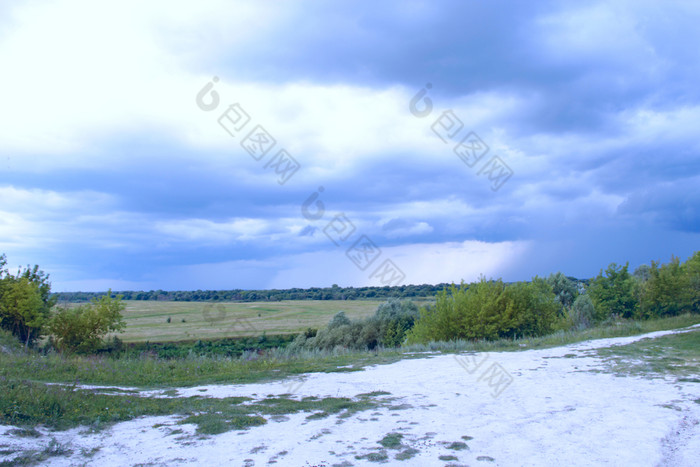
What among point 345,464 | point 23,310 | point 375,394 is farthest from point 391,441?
point 23,310

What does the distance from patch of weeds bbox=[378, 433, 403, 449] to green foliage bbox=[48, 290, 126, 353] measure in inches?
655

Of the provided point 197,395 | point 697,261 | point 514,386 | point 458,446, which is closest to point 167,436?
point 197,395

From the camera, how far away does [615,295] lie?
99.1 ft

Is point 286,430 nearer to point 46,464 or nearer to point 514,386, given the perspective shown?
point 46,464

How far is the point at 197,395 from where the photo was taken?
9.41 metres

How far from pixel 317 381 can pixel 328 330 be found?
3316 cm

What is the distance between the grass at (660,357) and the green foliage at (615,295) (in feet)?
44.2

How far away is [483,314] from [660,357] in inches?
388

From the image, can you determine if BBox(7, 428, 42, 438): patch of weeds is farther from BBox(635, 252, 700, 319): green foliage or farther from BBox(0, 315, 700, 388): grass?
BBox(635, 252, 700, 319): green foliage

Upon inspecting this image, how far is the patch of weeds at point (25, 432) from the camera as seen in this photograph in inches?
236

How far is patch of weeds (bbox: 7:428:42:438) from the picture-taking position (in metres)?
6.00

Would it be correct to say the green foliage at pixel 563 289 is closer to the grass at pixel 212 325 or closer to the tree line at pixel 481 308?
the tree line at pixel 481 308

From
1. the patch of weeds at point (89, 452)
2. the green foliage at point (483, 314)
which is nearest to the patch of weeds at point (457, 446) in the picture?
the patch of weeds at point (89, 452)

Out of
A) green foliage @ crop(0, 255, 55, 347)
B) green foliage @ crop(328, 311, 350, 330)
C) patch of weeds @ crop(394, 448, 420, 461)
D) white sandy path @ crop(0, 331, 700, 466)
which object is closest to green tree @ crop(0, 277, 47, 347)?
green foliage @ crop(0, 255, 55, 347)
